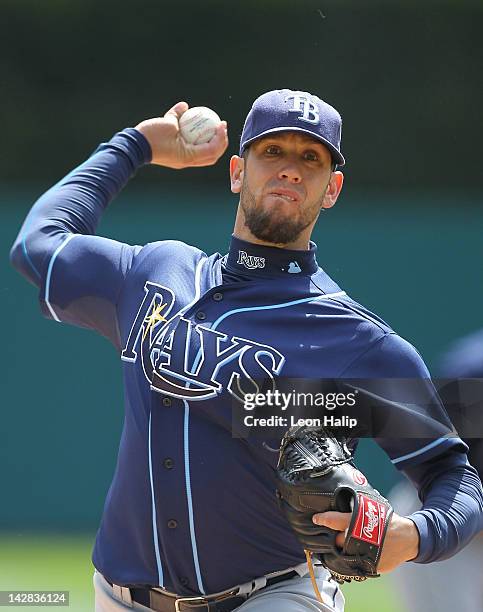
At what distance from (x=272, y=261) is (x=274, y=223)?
78 mm

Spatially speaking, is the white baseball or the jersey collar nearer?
the jersey collar

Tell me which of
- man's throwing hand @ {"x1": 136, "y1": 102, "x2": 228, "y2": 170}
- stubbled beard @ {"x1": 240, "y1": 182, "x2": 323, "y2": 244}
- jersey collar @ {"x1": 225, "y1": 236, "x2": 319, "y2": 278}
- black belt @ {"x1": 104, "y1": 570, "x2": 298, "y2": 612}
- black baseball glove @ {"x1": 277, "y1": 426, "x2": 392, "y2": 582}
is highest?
man's throwing hand @ {"x1": 136, "y1": 102, "x2": 228, "y2": 170}

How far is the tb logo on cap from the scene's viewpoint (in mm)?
2232

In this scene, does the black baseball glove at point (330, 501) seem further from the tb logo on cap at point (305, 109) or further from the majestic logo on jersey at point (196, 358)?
the tb logo on cap at point (305, 109)

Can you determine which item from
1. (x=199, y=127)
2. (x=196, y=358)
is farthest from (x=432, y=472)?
(x=199, y=127)

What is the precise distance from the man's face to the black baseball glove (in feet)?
1.54

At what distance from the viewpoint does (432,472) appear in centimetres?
206

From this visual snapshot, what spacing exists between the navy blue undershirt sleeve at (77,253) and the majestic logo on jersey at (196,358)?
0.53 feet

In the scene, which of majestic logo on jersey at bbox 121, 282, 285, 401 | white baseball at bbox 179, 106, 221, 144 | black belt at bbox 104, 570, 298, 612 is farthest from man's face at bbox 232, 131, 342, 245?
black belt at bbox 104, 570, 298, 612

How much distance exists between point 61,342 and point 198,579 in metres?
5.18

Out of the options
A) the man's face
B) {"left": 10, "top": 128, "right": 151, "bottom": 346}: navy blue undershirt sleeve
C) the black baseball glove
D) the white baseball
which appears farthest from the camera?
the white baseball

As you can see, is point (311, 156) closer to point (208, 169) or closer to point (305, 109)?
point (305, 109)

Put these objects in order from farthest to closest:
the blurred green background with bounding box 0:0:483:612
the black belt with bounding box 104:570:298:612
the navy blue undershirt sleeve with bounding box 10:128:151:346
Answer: the blurred green background with bounding box 0:0:483:612 < the navy blue undershirt sleeve with bounding box 10:128:151:346 < the black belt with bounding box 104:570:298:612

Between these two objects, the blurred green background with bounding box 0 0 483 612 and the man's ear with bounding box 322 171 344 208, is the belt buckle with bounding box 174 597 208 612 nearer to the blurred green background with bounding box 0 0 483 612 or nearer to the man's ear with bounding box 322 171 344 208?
the man's ear with bounding box 322 171 344 208
